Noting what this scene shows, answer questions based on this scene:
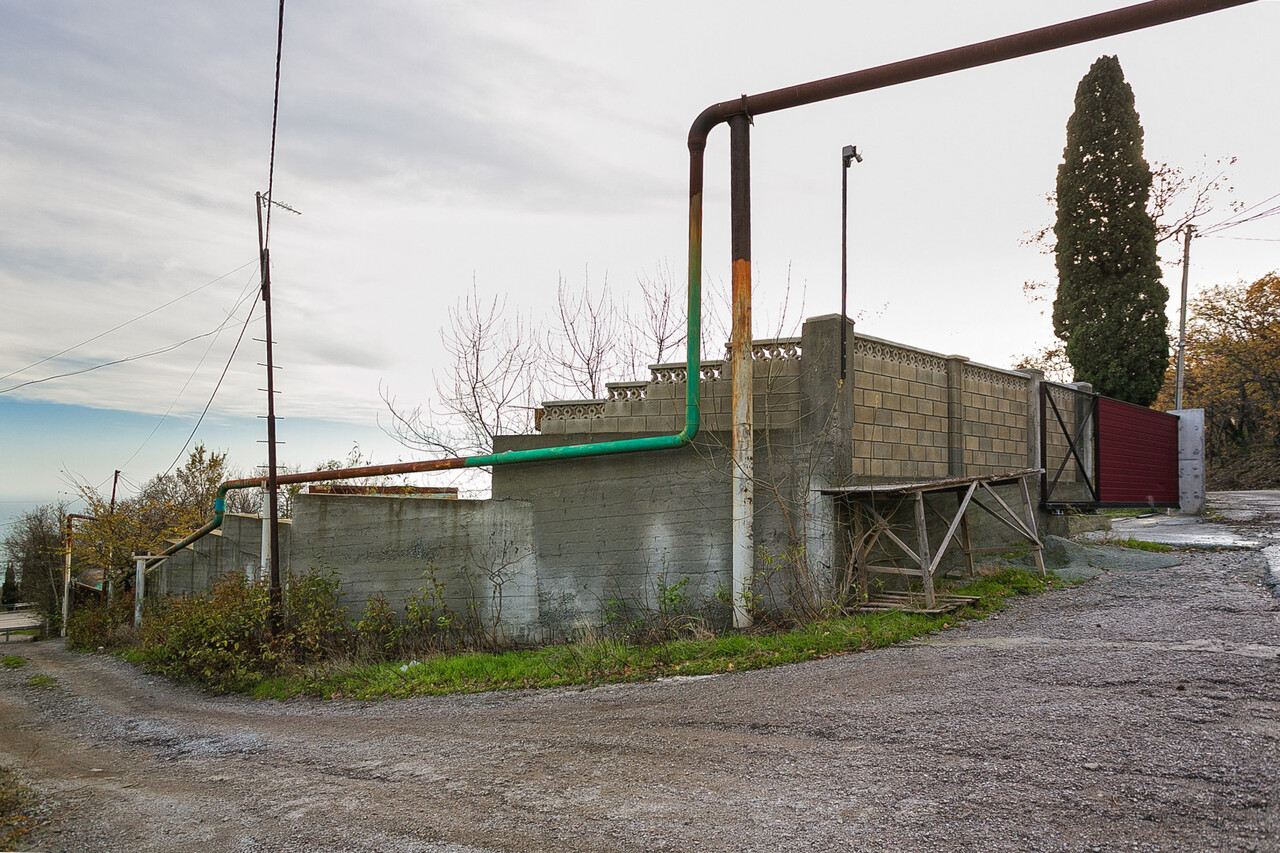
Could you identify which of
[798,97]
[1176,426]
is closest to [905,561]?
[798,97]

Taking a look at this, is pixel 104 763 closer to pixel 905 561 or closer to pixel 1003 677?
pixel 1003 677

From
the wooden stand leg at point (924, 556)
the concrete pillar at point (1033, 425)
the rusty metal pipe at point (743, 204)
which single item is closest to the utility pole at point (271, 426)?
the rusty metal pipe at point (743, 204)

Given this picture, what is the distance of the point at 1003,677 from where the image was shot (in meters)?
5.71

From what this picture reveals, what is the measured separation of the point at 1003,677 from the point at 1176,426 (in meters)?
14.4

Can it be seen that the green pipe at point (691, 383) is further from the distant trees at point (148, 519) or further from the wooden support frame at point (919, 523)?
the distant trees at point (148, 519)

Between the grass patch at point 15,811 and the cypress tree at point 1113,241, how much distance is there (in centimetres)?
2277

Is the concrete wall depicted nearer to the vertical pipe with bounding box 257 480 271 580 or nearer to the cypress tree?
the vertical pipe with bounding box 257 480 271 580

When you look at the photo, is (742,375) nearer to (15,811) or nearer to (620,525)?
(620,525)

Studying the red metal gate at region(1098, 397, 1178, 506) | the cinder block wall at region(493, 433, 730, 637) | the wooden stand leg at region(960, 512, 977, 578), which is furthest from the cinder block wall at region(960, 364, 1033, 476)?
the cinder block wall at region(493, 433, 730, 637)

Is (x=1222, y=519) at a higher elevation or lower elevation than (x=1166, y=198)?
lower

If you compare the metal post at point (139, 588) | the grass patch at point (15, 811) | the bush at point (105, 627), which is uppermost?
the grass patch at point (15, 811)

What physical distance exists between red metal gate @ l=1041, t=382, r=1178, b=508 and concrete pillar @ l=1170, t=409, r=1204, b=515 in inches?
38.7

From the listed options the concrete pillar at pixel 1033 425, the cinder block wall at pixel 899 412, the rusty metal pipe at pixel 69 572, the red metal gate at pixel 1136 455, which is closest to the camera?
the cinder block wall at pixel 899 412

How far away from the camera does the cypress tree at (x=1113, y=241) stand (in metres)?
19.6
